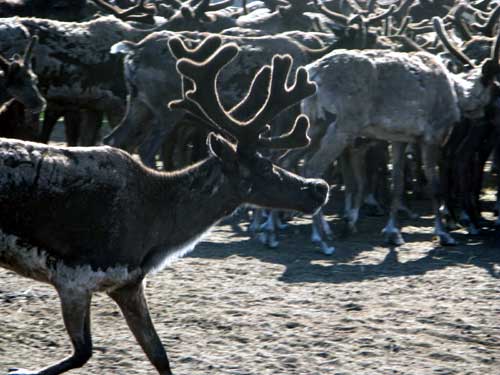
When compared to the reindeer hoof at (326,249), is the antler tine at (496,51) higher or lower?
higher

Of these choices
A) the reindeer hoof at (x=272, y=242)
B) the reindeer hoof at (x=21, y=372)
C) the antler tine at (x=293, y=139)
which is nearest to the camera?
the reindeer hoof at (x=21, y=372)

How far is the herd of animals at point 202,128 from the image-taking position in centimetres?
536

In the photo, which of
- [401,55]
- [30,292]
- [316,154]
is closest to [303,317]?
[30,292]

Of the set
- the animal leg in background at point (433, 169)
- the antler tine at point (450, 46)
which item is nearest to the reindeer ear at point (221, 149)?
the animal leg in background at point (433, 169)

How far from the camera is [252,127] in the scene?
596cm

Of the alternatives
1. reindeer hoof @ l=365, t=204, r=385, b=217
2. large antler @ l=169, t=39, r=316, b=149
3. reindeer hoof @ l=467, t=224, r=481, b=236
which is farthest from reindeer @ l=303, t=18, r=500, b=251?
large antler @ l=169, t=39, r=316, b=149

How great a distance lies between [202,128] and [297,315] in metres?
4.91

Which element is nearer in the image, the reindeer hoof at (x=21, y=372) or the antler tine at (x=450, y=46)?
the reindeer hoof at (x=21, y=372)

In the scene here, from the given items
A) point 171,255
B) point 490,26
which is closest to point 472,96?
point 490,26

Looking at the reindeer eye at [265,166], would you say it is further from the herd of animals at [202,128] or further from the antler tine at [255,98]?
the antler tine at [255,98]

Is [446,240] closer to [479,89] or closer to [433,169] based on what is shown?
[433,169]

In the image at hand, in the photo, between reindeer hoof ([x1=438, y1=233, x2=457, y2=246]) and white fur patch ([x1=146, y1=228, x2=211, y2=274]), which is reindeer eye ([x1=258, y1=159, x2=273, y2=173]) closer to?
white fur patch ([x1=146, y1=228, x2=211, y2=274])

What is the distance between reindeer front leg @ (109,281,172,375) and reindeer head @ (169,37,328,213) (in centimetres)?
79

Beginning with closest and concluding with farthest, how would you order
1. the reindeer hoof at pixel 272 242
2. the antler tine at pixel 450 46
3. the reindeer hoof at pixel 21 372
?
the reindeer hoof at pixel 21 372 → the reindeer hoof at pixel 272 242 → the antler tine at pixel 450 46
